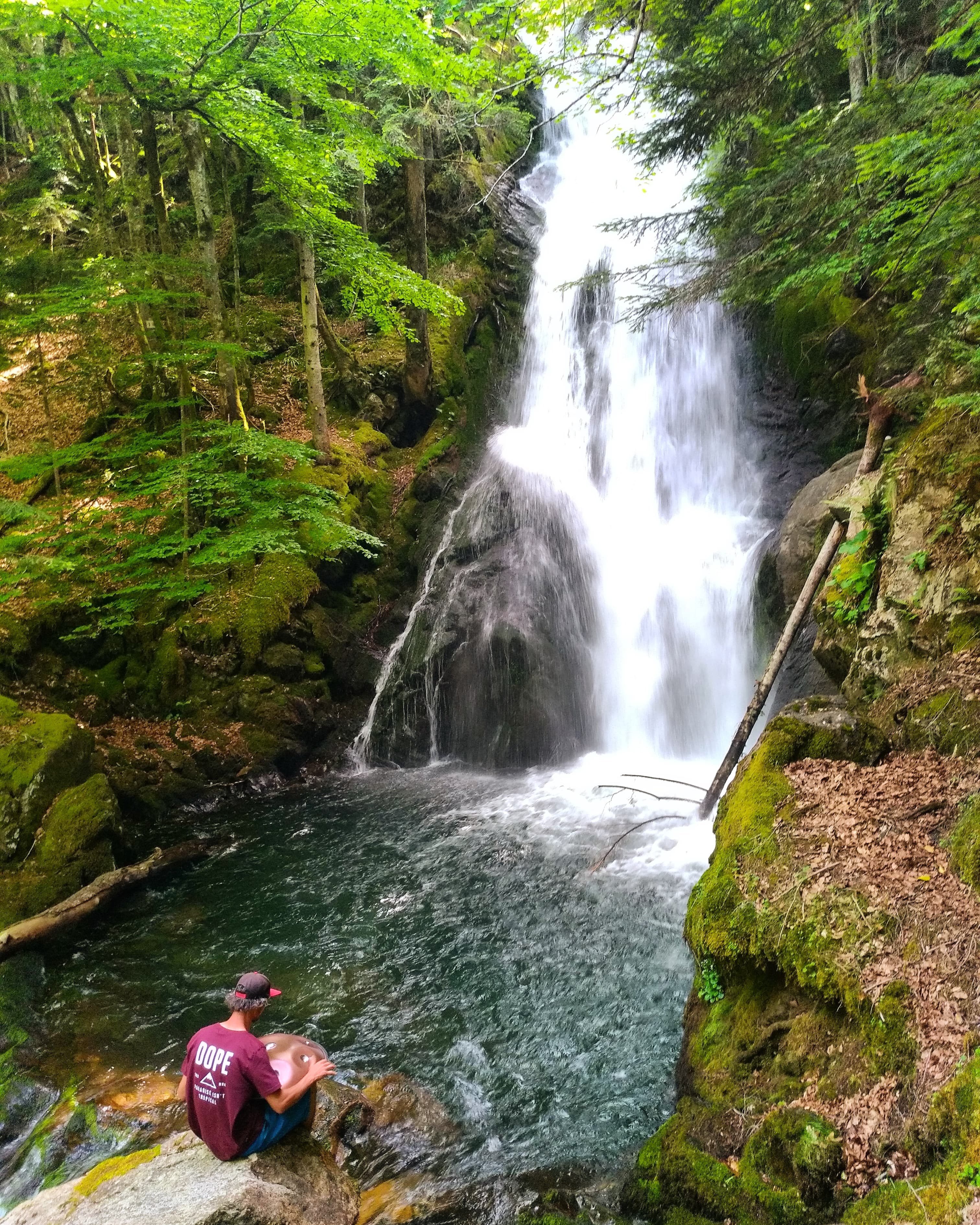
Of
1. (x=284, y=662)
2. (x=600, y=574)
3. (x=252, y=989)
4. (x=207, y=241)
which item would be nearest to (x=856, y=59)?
(x=600, y=574)

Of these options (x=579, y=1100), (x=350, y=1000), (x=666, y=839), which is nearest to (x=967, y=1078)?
(x=579, y=1100)

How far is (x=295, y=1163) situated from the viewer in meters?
3.07

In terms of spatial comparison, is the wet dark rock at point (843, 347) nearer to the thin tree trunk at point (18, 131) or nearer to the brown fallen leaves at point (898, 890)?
the brown fallen leaves at point (898, 890)

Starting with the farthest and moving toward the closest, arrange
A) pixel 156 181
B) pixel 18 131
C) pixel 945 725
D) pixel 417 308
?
pixel 18 131, pixel 417 308, pixel 156 181, pixel 945 725

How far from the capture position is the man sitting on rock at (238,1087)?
2.87m

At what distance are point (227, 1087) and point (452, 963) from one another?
3160 mm

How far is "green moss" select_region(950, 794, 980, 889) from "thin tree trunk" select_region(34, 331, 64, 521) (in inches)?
376

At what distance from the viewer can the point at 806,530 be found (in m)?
8.81

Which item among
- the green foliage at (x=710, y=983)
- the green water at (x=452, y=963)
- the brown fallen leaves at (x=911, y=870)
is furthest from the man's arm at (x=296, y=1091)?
the brown fallen leaves at (x=911, y=870)

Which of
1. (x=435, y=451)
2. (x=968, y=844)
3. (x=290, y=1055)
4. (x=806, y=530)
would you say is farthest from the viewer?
(x=435, y=451)

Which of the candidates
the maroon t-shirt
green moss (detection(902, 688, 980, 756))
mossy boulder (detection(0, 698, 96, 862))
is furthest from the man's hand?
mossy boulder (detection(0, 698, 96, 862))

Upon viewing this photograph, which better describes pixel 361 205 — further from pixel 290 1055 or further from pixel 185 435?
pixel 290 1055

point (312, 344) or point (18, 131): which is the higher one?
point (18, 131)

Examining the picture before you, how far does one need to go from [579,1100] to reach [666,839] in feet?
11.5
